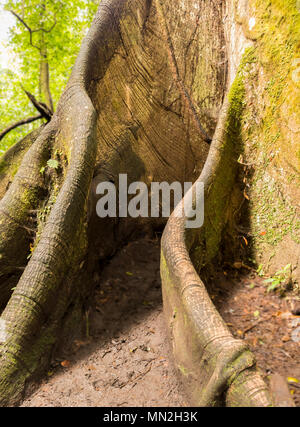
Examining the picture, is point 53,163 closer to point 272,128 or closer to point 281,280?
point 272,128

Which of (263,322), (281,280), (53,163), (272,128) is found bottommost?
(263,322)

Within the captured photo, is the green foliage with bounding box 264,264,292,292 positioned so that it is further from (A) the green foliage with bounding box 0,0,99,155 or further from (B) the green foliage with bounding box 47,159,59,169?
(A) the green foliage with bounding box 0,0,99,155

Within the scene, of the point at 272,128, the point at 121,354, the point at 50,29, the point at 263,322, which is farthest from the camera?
the point at 50,29

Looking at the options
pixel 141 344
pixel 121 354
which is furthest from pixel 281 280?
pixel 121 354

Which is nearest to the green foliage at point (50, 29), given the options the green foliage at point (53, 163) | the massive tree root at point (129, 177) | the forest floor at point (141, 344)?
the massive tree root at point (129, 177)

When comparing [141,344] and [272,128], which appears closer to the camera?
[141,344]

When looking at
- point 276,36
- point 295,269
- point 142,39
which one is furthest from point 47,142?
point 295,269

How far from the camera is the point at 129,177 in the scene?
146 inches

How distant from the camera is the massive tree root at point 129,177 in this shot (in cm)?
222

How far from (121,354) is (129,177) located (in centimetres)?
190

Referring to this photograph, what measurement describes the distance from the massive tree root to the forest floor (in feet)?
0.63

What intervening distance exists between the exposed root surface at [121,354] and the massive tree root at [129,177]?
175mm

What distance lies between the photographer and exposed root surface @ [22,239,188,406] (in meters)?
2.29

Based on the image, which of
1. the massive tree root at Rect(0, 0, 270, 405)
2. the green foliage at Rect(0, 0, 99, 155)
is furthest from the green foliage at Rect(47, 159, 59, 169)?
the green foliage at Rect(0, 0, 99, 155)
